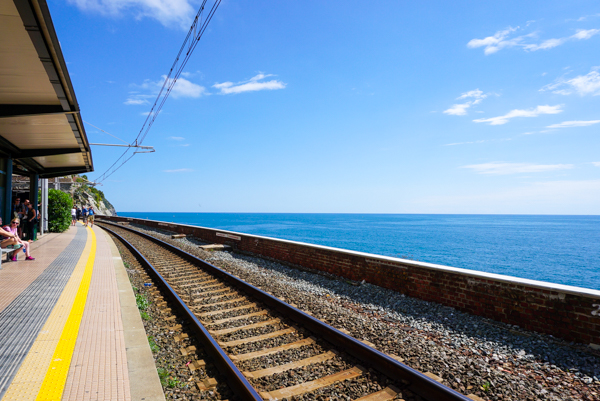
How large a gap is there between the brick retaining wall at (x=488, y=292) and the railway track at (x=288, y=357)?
8.31 ft

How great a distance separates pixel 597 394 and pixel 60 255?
13.5 metres

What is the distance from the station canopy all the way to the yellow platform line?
3972mm

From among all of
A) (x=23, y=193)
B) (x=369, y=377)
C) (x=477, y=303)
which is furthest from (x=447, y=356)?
(x=23, y=193)

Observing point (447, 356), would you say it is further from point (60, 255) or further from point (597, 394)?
point (60, 255)

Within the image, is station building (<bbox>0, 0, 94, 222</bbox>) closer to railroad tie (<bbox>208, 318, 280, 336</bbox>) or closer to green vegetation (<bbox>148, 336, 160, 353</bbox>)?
green vegetation (<bbox>148, 336, 160, 353</bbox>)

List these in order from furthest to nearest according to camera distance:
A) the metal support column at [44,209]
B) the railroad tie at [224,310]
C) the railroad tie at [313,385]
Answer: the metal support column at [44,209]
the railroad tie at [224,310]
the railroad tie at [313,385]

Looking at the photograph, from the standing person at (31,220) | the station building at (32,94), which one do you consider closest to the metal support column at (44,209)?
the standing person at (31,220)

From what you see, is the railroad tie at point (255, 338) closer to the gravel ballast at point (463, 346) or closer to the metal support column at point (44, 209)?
the gravel ballast at point (463, 346)

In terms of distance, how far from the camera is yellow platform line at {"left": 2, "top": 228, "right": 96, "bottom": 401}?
10.2 ft

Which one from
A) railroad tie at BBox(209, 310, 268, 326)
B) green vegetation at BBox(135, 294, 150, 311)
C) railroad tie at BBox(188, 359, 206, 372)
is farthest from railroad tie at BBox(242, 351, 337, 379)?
green vegetation at BBox(135, 294, 150, 311)

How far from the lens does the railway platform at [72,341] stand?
10.6 ft

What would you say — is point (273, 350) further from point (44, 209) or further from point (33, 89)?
point (44, 209)

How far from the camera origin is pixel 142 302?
651 cm

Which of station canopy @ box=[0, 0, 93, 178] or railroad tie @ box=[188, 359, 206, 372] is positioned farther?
station canopy @ box=[0, 0, 93, 178]
